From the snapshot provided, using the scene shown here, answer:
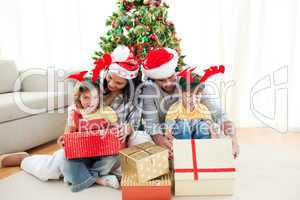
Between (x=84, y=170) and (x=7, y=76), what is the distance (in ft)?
4.88

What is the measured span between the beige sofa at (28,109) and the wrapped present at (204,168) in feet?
4.11

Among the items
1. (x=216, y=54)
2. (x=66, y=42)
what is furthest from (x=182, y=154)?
(x=66, y=42)

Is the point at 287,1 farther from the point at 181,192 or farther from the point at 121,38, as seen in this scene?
the point at 181,192

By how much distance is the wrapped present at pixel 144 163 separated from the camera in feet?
4.96

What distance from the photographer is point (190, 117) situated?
1.86 meters

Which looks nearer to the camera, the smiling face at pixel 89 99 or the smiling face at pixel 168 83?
the smiling face at pixel 89 99

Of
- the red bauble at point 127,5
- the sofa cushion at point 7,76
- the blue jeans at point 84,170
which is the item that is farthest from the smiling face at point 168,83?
the sofa cushion at point 7,76

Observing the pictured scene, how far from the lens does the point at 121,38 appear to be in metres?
2.35

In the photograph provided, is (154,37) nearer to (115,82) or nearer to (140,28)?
(140,28)

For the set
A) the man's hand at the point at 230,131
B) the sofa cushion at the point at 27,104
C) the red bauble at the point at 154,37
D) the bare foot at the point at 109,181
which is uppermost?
the red bauble at the point at 154,37

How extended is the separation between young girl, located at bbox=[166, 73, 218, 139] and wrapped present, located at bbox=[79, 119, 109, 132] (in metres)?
0.37

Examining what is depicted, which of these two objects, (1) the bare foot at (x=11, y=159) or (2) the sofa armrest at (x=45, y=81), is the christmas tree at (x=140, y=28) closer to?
(2) the sofa armrest at (x=45, y=81)

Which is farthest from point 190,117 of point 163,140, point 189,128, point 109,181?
point 109,181

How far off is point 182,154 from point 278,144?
1.20 m
